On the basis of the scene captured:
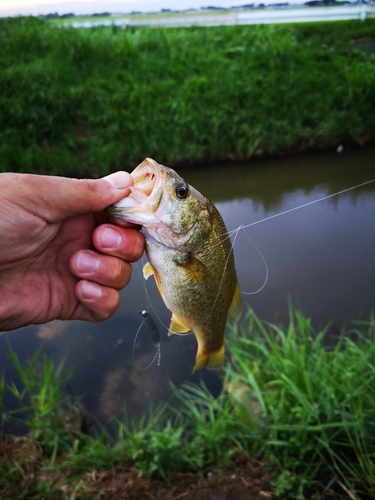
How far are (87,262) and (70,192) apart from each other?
1.25ft

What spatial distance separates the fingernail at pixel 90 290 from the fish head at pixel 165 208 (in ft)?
1.47

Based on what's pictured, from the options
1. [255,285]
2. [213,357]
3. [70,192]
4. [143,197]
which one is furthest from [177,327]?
[255,285]

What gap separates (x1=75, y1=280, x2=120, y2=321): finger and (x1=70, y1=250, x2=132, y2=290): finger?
0.04 meters

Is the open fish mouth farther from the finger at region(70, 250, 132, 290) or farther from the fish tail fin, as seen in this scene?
the fish tail fin

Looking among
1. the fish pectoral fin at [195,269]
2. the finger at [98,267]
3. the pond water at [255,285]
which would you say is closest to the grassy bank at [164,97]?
the pond water at [255,285]

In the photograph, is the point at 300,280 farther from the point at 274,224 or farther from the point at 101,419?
the point at 101,419

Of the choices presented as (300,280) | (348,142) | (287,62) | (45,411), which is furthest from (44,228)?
(287,62)

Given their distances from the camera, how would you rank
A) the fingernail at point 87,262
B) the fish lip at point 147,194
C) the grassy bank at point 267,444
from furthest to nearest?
the grassy bank at point 267,444 → the fingernail at point 87,262 → the fish lip at point 147,194

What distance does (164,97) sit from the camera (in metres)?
7.68

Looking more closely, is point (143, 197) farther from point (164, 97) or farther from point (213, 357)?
point (164, 97)

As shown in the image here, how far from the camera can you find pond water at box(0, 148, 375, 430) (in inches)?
157

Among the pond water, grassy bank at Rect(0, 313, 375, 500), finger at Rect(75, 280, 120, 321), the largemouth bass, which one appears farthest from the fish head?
grassy bank at Rect(0, 313, 375, 500)

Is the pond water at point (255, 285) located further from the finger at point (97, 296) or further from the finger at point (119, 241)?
the finger at point (119, 241)

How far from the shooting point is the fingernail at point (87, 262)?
1.98 meters
